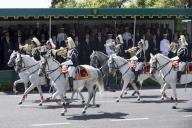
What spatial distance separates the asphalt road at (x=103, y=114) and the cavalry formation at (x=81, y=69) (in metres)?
0.44

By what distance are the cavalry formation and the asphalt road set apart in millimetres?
441

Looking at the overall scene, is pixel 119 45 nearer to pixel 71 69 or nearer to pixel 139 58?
pixel 139 58

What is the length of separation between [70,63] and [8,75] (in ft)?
28.3

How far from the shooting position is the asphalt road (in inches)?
636

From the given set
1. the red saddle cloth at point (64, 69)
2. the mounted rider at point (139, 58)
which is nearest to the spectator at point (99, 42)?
the mounted rider at point (139, 58)

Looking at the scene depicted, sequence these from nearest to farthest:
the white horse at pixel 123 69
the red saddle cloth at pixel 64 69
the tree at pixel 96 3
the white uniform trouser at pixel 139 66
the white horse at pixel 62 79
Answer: the white horse at pixel 62 79
the red saddle cloth at pixel 64 69
the white horse at pixel 123 69
the white uniform trouser at pixel 139 66
the tree at pixel 96 3

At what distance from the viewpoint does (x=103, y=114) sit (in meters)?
18.1

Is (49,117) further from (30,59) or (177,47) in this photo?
(177,47)

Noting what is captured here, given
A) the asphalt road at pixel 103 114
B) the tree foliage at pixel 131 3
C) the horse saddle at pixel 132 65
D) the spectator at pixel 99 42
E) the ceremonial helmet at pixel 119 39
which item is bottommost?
the asphalt road at pixel 103 114

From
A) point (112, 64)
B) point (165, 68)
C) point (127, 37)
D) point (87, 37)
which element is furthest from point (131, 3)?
point (165, 68)

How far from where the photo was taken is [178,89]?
86.6 feet

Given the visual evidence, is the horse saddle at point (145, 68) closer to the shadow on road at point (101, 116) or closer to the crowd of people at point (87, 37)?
the crowd of people at point (87, 37)

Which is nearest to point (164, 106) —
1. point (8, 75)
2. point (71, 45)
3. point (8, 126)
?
point (71, 45)

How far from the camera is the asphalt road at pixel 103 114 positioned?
53.0 ft
